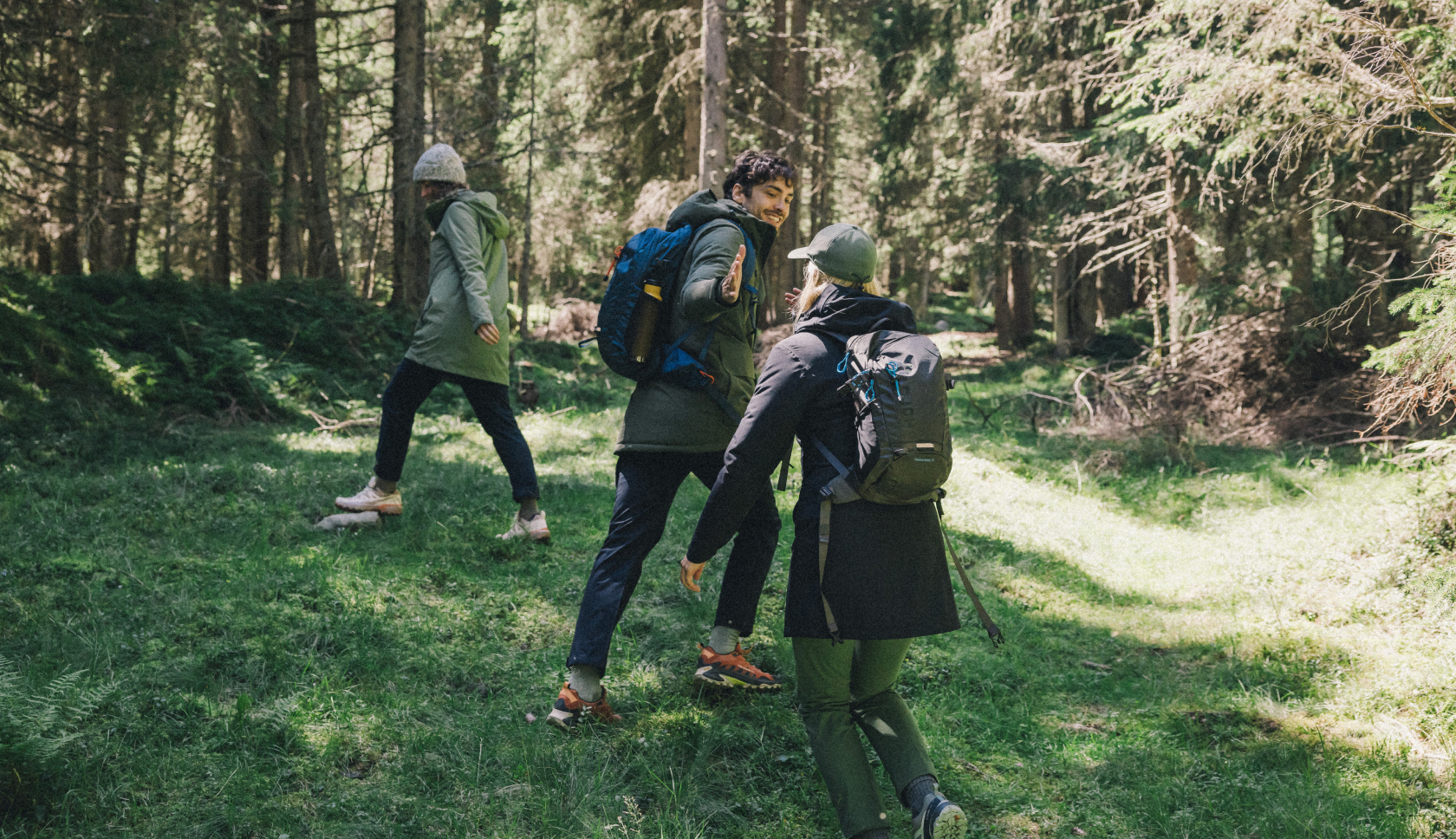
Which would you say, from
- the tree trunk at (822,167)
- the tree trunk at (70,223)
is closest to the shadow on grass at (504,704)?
the tree trunk at (70,223)

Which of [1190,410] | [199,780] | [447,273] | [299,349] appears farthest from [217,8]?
[1190,410]

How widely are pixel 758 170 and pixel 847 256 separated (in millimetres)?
986

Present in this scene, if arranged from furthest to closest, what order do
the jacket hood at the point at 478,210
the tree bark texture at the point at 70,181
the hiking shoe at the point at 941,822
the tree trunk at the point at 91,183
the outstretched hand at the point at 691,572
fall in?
the tree trunk at the point at 91,183
the tree bark texture at the point at 70,181
the jacket hood at the point at 478,210
the outstretched hand at the point at 691,572
the hiking shoe at the point at 941,822

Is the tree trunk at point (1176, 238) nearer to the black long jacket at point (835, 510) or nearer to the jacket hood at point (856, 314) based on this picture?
the jacket hood at point (856, 314)

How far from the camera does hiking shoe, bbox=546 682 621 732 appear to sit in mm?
3637

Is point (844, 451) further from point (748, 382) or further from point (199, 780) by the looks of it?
point (199, 780)

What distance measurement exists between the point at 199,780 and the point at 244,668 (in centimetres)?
83

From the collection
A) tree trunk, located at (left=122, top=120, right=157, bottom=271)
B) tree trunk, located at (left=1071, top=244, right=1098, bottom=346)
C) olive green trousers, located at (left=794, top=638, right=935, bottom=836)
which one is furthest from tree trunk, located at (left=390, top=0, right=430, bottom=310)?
tree trunk, located at (left=1071, top=244, right=1098, bottom=346)

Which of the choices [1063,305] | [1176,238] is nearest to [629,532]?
[1176,238]

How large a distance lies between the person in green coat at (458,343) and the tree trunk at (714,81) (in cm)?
612

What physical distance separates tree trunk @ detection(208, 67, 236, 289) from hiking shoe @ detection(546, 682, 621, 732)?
34.1ft

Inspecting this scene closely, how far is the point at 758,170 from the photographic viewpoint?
151 inches

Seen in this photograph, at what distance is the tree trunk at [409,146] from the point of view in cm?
1225

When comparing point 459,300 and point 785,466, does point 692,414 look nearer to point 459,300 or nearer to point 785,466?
point 785,466
